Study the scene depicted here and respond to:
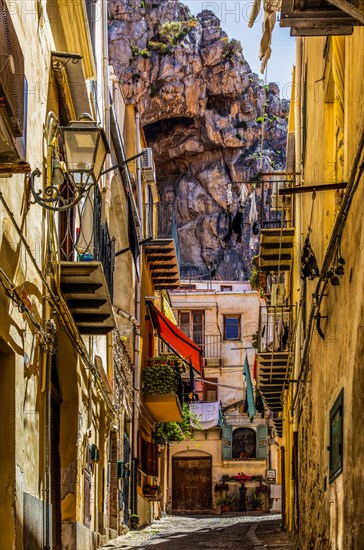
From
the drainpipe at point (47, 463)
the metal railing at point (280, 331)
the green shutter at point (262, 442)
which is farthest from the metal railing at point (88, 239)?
the green shutter at point (262, 442)

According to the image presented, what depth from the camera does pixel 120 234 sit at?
23.9 meters

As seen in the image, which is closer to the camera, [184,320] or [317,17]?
[317,17]

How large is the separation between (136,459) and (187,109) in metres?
44.7

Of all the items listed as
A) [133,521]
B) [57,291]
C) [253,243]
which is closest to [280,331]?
[133,521]

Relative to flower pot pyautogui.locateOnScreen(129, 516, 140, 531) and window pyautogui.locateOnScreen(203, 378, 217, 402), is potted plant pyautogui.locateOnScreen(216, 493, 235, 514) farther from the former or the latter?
flower pot pyautogui.locateOnScreen(129, 516, 140, 531)

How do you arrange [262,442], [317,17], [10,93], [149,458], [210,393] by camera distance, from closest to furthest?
[317,17], [10,93], [149,458], [262,442], [210,393]

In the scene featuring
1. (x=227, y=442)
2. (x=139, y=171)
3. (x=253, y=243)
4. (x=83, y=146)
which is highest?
(x=139, y=171)

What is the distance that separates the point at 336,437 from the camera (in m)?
8.98

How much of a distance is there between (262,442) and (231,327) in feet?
19.8

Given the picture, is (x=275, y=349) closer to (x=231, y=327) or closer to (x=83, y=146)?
(x=83, y=146)

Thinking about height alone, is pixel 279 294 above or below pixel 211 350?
above

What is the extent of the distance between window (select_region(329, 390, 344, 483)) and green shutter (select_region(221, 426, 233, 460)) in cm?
3868

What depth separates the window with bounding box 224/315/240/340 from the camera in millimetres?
50562

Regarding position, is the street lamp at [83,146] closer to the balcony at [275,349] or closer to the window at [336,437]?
the window at [336,437]
